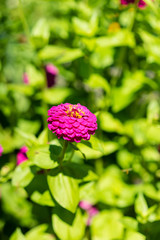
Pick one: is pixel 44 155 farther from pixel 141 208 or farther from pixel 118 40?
pixel 118 40

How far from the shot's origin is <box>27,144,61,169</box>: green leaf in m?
0.88

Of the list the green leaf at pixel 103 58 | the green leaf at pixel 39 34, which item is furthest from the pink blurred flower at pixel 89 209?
the green leaf at pixel 39 34

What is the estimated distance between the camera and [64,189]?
0.90 metres

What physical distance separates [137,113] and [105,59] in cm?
38

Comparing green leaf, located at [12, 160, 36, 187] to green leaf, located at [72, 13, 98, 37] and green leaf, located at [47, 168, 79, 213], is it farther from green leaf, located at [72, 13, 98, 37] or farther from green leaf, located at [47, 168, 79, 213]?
green leaf, located at [72, 13, 98, 37]

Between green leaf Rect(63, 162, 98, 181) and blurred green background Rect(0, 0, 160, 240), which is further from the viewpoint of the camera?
blurred green background Rect(0, 0, 160, 240)

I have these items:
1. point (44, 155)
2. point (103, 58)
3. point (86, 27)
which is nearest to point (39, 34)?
point (86, 27)

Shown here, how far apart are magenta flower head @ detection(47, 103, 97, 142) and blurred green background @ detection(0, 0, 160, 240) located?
41 centimetres

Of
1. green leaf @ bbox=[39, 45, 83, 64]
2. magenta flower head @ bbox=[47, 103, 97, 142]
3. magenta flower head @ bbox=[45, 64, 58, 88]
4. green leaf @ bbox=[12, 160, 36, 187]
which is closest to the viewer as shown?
magenta flower head @ bbox=[47, 103, 97, 142]

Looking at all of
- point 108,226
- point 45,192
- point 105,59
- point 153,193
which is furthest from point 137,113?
point 45,192

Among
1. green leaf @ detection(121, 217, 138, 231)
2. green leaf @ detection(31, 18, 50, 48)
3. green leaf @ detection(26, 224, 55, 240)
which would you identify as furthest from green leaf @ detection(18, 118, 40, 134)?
green leaf @ detection(121, 217, 138, 231)

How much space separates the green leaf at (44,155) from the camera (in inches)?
34.7

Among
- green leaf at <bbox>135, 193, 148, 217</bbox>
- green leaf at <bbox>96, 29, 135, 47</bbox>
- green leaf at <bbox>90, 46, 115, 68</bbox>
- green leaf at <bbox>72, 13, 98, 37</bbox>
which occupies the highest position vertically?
green leaf at <bbox>72, 13, 98, 37</bbox>

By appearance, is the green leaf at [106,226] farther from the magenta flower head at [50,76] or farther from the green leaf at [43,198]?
the magenta flower head at [50,76]
